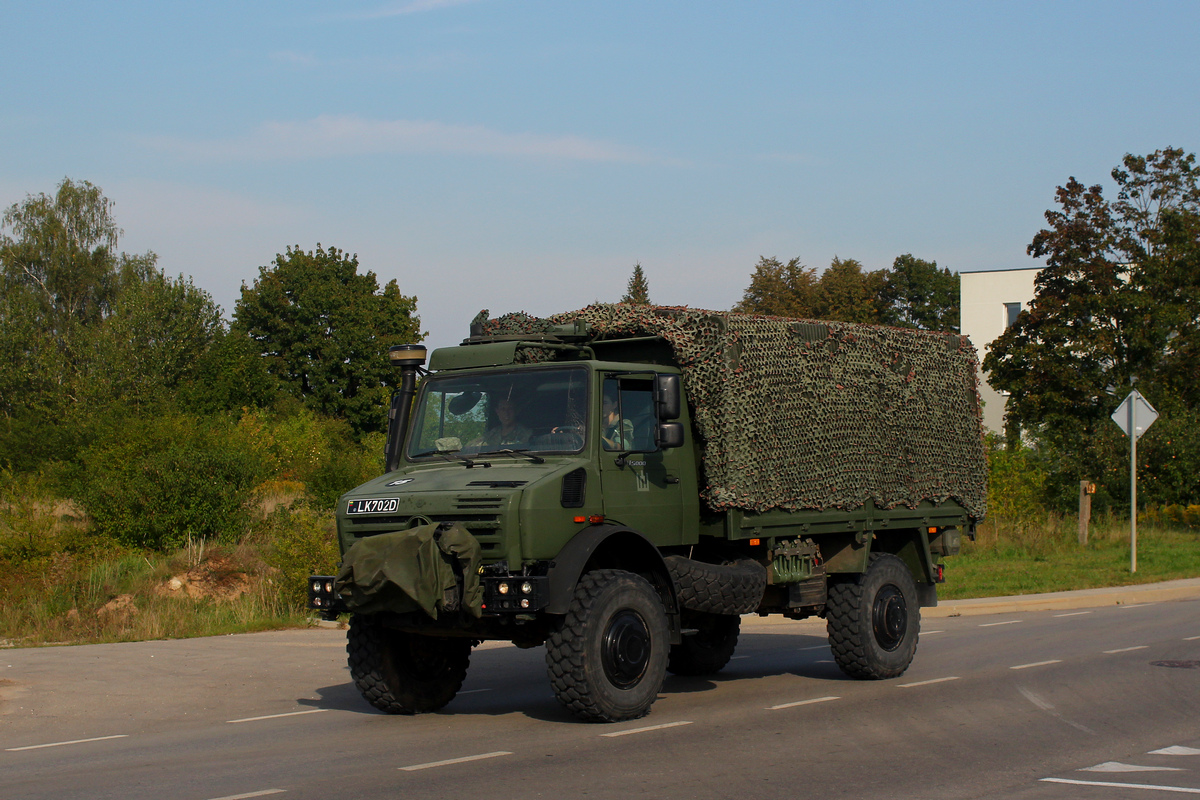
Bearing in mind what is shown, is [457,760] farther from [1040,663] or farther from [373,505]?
[1040,663]

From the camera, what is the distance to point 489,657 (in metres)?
14.2

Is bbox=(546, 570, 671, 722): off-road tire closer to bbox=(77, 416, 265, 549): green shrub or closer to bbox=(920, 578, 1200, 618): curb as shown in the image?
bbox=(920, 578, 1200, 618): curb

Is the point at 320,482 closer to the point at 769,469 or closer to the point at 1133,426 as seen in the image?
the point at 1133,426

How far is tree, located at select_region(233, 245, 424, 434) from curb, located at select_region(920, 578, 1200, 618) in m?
42.9

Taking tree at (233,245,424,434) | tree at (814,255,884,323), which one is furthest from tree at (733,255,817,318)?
tree at (233,245,424,434)

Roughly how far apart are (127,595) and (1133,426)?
17050 millimetres

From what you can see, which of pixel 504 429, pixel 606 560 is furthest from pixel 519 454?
pixel 606 560

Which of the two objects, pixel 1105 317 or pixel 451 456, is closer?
pixel 451 456

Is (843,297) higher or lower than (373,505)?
higher

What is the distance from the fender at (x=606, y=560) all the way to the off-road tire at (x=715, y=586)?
0.54ft

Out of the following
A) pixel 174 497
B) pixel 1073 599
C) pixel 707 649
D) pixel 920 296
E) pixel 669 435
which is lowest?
pixel 1073 599

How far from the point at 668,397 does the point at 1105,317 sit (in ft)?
93.3

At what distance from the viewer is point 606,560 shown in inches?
377

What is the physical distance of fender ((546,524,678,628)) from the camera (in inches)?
343
